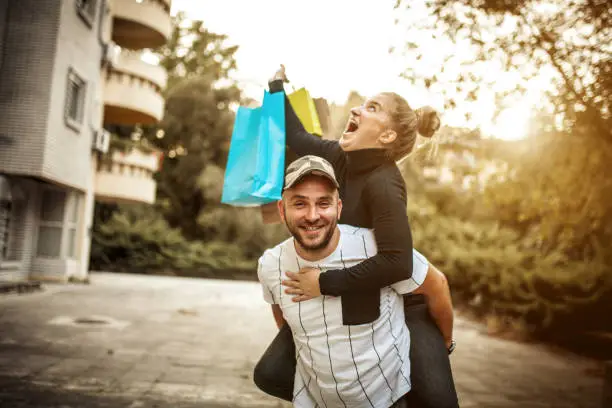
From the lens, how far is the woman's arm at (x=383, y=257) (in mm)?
2096

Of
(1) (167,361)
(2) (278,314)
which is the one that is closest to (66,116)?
(1) (167,361)

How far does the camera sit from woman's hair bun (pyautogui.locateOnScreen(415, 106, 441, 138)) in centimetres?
262

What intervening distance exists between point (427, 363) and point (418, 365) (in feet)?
0.12

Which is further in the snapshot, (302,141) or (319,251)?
(302,141)

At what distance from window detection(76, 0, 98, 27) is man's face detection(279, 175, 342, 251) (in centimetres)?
1230

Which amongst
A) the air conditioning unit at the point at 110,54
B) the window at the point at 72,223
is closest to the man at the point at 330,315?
the window at the point at 72,223

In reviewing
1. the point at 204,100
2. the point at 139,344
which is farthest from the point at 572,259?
the point at 204,100

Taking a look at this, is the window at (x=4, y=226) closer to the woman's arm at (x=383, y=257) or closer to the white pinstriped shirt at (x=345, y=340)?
the white pinstriped shirt at (x=345, y=340)

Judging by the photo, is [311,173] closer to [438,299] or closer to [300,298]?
[300,298]

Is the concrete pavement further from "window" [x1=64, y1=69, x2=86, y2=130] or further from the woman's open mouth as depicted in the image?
"window" [x1=64, y1=69, x2=86, y2=130]

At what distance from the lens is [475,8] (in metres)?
4.93

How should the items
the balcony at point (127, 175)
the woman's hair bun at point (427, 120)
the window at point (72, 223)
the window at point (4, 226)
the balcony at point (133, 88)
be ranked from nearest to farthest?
the woman's hair bun at point (427, 120) < the window at point (4, 226) < the window at point (72, 223) < the balcony at point (133, 88) < the balcony at point (127, 175)

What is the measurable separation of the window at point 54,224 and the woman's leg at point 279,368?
1334 centimetres

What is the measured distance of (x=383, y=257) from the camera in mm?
2111
